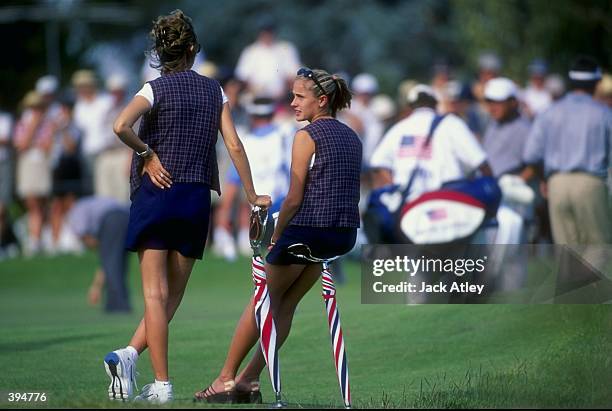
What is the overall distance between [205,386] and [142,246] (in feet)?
4.69

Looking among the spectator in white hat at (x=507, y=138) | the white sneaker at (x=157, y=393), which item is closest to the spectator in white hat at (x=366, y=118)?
the spectator in white hat at (x=507, y=138)

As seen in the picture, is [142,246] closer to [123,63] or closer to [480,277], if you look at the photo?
[480,277]

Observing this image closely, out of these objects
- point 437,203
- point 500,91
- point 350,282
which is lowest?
point 350,282

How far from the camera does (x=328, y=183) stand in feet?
27.3

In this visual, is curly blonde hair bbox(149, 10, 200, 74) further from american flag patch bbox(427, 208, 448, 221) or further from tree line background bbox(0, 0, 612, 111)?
tree line background bbox(0, 0, 612, 111)

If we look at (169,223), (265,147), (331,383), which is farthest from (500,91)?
(169,223)

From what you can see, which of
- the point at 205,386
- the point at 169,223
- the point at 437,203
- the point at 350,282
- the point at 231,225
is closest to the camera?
the point at 169,223

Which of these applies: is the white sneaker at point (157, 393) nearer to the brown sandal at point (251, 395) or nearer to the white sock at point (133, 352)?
the white sock at point (133, 352)

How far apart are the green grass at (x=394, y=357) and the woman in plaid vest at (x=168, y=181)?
445 mm

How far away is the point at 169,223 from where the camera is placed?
8.45 meters

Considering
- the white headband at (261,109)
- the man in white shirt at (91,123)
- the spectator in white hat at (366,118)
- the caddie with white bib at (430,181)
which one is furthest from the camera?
the man in white shirt at (91,123)

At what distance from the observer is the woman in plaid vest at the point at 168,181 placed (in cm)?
841

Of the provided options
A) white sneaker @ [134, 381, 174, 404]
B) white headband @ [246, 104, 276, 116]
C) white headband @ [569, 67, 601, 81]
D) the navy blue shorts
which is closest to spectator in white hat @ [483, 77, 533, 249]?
white headband @ [569, 67, 601, 81]

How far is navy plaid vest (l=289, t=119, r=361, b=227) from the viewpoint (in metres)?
8.31
